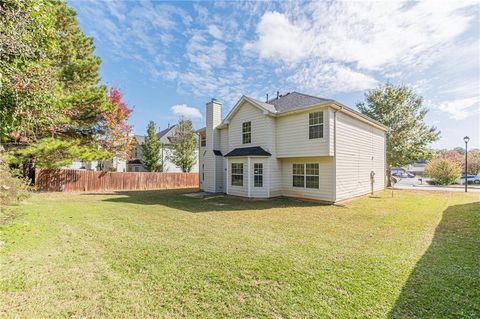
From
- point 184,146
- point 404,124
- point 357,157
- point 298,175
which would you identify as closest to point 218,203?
point 298,175

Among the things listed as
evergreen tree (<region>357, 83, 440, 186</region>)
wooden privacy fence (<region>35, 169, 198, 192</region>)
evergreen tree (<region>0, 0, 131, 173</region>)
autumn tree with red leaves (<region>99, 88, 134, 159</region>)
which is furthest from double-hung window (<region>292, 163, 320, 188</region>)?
autumn tree with red leaves (<region>99, 88, 134, 159</region>)

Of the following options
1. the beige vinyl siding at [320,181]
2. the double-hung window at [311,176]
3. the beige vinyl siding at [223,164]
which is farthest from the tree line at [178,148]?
the double-hung window at [311,176]

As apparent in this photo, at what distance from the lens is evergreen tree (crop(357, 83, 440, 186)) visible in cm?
2155

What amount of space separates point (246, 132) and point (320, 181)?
593 centimetres

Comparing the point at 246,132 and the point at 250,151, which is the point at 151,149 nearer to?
the point at 246,132

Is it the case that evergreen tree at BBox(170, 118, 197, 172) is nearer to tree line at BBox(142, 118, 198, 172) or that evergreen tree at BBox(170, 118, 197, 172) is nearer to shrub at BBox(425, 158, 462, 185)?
tree line at BBox(142, 118, 198, 172)

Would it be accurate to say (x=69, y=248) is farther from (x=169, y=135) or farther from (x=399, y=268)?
(x=169, y=135)

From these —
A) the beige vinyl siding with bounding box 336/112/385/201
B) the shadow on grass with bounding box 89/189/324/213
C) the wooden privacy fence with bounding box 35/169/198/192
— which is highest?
the beige vinyl siding with bounding box 336/112/385/201

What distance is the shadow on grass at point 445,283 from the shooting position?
3.00m

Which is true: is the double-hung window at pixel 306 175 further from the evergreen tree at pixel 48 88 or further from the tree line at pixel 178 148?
the tree line at pixel 178 148

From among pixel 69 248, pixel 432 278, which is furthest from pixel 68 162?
pixel 432 278

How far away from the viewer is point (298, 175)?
13.9m

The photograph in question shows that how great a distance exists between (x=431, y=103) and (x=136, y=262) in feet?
93.8

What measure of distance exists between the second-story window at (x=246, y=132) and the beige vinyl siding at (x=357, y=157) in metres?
5.57
